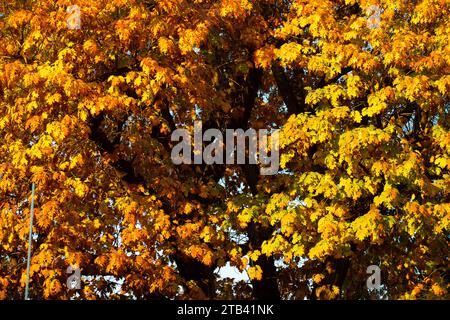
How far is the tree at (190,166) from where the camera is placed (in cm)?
1488

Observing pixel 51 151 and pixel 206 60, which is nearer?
pixel 51 151

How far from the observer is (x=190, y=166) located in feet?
60.8

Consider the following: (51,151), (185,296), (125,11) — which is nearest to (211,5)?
(125,11)

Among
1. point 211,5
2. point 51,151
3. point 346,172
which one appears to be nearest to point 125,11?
point 211,5

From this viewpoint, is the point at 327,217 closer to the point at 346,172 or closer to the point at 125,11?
the point at 346,172

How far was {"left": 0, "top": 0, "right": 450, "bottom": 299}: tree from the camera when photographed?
14.9 meters

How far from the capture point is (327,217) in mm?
15000

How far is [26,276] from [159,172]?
4203 millimetres

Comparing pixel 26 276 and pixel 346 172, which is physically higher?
pixel 346 172

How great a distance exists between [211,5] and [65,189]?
5472 millimetres
